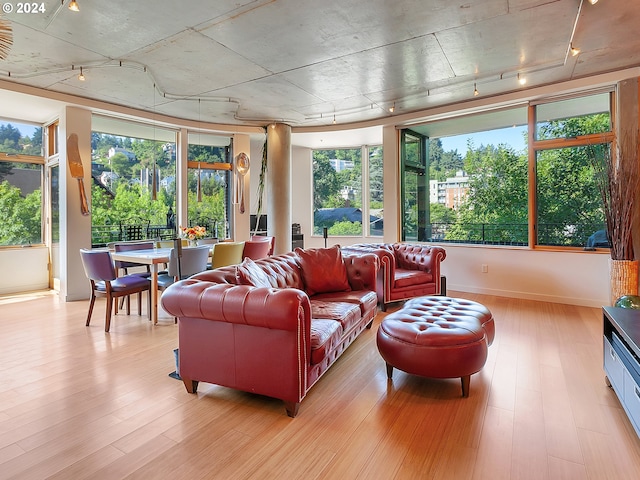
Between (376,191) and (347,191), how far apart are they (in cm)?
70

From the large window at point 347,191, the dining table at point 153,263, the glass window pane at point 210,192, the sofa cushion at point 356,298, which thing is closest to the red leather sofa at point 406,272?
the sofa cushion at point 356,298

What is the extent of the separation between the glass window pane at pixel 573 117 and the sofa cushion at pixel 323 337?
459cm

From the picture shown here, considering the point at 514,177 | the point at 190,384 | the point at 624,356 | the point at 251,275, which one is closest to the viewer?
the point at 624,356

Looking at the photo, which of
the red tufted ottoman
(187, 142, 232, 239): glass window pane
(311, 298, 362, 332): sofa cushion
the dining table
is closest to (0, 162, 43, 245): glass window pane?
(187, 142, 232, 239): glass window pane

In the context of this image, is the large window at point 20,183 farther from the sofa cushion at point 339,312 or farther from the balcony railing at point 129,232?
the sofa cushion at point 339,312

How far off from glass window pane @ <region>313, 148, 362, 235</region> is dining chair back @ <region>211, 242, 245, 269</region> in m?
4.25

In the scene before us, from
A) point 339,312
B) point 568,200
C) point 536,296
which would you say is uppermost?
point 568,200

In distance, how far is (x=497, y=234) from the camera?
5719 mm

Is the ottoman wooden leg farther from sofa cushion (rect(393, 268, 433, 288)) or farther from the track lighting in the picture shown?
the track lighting

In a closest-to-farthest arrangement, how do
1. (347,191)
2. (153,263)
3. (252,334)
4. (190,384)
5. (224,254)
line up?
1. (252,334)
2. (190,384)
3. (153,263)
4. (224,254)
5. (347,191)

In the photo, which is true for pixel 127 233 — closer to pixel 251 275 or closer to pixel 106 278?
pixel 106 278

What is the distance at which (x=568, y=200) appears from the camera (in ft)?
16.7

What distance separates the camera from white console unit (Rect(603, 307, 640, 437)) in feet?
6.39

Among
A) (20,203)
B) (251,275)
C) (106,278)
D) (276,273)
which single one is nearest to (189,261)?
(106,278)
